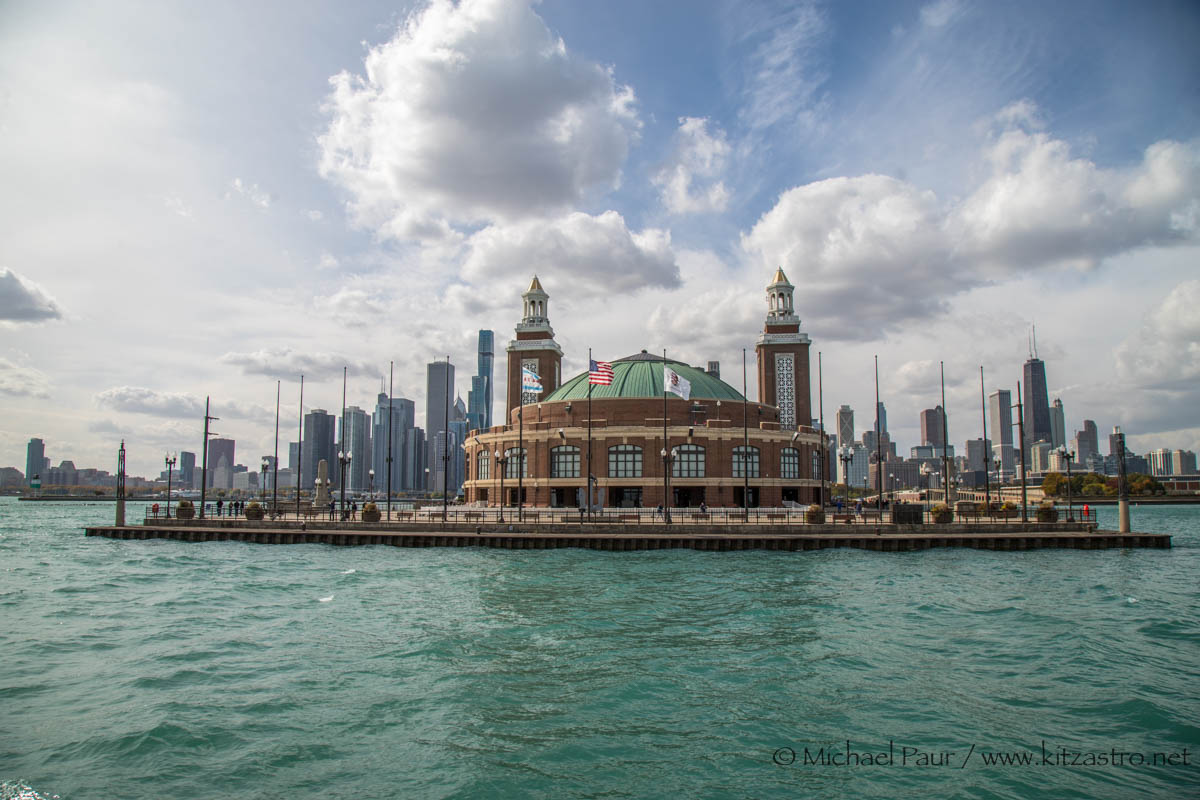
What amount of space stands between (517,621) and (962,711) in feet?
46.2

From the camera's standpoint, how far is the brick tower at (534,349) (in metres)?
107

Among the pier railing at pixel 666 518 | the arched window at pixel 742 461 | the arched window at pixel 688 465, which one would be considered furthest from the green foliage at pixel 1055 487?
the arched window at pixel 688 465

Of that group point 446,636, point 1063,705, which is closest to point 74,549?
point 446,636

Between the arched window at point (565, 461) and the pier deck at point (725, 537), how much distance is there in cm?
2485

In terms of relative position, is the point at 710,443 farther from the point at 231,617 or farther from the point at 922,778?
the point at 922,778

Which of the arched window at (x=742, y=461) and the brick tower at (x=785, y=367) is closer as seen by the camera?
the arched window at (x=742, y=461)

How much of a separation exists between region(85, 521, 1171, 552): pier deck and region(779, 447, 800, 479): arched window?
90.8 ft

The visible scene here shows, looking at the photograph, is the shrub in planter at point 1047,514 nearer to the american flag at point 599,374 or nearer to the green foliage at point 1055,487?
the american flag at point 599,374

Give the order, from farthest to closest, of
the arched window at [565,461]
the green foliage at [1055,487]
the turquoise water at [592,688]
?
the green foliage at [1055,487]
the arched window at [565,461]
the turquoise water at [592,688]

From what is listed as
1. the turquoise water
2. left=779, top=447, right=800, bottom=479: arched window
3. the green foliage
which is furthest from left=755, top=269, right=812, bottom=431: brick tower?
the green foliage

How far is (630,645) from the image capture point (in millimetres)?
21688

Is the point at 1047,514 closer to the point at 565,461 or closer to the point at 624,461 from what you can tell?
the point at 624,461

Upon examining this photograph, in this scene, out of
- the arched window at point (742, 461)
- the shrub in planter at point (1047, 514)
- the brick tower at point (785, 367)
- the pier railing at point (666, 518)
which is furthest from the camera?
the brick tower at point (785, 367)

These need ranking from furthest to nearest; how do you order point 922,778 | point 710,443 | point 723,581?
point 710,443, point 723,581, point 922,778
